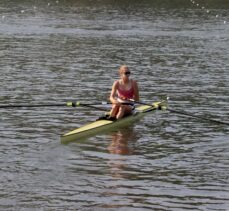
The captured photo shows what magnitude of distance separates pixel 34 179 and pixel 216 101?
1231cm

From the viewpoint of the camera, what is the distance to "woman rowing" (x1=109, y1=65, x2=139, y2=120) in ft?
72.8

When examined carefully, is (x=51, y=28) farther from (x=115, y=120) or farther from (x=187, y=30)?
(x=115, y=120)

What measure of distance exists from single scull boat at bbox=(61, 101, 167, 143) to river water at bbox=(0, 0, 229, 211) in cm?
25

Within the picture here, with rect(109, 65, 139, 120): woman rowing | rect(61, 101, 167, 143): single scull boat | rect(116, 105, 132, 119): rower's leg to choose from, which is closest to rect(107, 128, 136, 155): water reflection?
rect(61, 101, 167, 143): single scull boat

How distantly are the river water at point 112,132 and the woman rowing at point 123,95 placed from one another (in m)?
0.62

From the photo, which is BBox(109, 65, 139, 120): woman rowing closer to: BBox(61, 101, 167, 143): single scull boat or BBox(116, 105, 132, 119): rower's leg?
BBox(116, 105, 132, 119): rower's leg

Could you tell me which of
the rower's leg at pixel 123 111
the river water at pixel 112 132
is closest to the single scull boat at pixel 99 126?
the rower's leg at pixel 123 111

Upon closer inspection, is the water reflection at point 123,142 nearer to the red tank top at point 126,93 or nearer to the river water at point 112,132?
the river water at point 112,132

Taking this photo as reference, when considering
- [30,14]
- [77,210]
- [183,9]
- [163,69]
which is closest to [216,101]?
[163,69]

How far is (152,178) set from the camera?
54.3 ft

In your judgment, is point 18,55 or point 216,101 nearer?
point 216,101

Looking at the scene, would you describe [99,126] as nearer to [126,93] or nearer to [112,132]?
[112,132]

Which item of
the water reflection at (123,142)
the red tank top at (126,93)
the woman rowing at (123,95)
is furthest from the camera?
the red tank top at (126,93)

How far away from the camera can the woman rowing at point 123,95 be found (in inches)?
874
